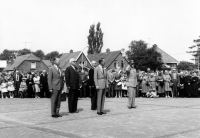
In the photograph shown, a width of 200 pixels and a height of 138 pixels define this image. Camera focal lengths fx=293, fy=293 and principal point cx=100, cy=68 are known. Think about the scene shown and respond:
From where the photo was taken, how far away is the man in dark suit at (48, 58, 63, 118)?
31.4 feet

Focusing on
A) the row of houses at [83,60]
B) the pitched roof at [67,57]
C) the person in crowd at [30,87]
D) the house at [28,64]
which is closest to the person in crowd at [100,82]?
the person in crowd at [30,87]

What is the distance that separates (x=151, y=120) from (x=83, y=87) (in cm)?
1199

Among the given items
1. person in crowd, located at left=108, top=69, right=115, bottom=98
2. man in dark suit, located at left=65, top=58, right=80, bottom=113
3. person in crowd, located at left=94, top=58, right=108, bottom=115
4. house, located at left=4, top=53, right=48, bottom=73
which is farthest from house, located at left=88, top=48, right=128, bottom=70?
person in crowd, located at left=94, top=58, right=108, bottom=115

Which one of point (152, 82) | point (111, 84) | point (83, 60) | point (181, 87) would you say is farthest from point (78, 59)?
point (181, 87)

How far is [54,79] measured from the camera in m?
9.73

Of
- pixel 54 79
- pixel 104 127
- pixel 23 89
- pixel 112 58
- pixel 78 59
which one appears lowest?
pixel 104 127

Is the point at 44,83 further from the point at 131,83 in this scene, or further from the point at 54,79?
the point at 54,79

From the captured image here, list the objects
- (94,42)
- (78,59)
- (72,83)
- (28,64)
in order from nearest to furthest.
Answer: (72,83) → (78,59) → (94,42) → (28,64)

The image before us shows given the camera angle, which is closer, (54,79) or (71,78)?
(54,79)

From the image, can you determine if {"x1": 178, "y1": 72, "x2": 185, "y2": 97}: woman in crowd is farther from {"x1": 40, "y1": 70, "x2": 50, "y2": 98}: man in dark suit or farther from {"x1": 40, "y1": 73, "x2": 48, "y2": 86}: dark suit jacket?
{"x1": 40, "y1": 73, "x2": 48, "y2": 86}: dark suit jacket

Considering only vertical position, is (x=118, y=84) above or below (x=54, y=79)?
above

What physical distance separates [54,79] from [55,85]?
0.72ft

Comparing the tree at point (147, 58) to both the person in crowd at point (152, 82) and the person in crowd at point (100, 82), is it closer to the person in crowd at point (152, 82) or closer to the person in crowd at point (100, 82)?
the person in crowd at point (152, 82)

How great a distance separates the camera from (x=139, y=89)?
68.2ft
